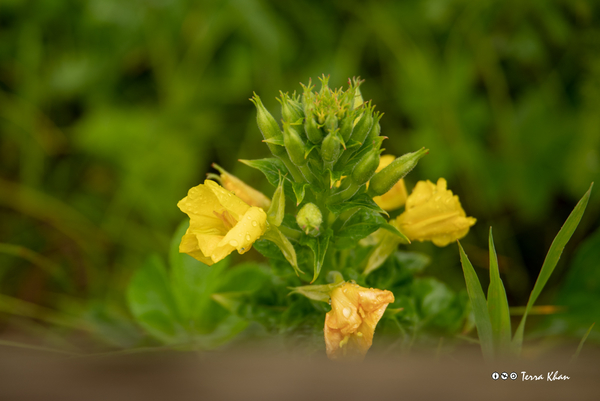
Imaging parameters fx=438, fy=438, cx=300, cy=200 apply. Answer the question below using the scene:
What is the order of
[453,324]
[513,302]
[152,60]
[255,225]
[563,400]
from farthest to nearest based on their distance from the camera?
[152,60] < [513,302] < [453,324] < [255,225] < [563,400]

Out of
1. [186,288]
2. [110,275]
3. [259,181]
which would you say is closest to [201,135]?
[259,181]

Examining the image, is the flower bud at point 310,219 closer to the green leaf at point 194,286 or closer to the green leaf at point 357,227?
the green leaf at point 357,227

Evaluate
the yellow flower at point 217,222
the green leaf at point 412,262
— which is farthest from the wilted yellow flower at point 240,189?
the green leaf at point 412,262

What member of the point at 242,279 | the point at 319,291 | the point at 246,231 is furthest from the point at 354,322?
the point at 242,279

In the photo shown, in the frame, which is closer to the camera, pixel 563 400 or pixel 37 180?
pixel 563 400

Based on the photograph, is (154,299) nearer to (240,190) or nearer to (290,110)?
(240,190)

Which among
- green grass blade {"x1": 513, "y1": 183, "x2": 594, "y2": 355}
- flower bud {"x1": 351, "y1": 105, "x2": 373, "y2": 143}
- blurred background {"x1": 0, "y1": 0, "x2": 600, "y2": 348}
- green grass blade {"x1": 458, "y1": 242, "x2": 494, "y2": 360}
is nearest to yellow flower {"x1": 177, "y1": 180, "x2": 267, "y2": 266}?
flower bud {"x1": 351, "y1": 105, "x2": 373, "y2": 143}

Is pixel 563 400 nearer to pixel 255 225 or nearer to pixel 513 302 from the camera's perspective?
pixel 255 225
